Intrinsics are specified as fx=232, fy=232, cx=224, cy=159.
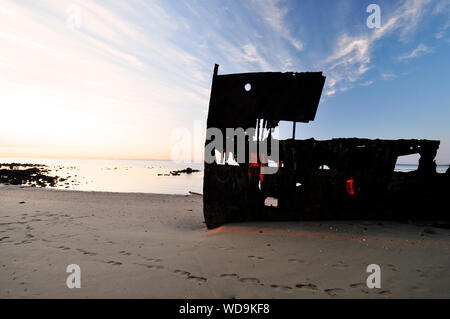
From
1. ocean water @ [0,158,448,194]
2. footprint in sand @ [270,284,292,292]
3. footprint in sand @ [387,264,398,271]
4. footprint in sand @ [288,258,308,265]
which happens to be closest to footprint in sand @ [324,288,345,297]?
footprint in sand @ [270,284,292,292]

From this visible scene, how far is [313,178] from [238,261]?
9.80 feet

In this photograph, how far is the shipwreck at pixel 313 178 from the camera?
5.54 m

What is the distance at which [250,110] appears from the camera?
20.8 ft

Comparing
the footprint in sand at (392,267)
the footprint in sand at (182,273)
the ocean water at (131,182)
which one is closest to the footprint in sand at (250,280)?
the footprint in sand at (182,273)

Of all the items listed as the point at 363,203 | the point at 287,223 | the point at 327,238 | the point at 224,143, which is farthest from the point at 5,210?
the point at 363,203

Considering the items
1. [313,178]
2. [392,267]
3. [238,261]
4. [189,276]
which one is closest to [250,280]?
[238,261]

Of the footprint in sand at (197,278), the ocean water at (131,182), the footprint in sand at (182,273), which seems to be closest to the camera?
the footprint in sand at (197,278)

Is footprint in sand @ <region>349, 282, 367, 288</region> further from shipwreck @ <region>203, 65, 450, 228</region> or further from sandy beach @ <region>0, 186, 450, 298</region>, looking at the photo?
shipwreck @ <region>203, 65, 450, 228</region>

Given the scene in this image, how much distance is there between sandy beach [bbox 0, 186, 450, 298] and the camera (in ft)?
9.48

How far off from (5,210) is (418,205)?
13.0 meters

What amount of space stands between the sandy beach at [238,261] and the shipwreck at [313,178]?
42 centimetres
